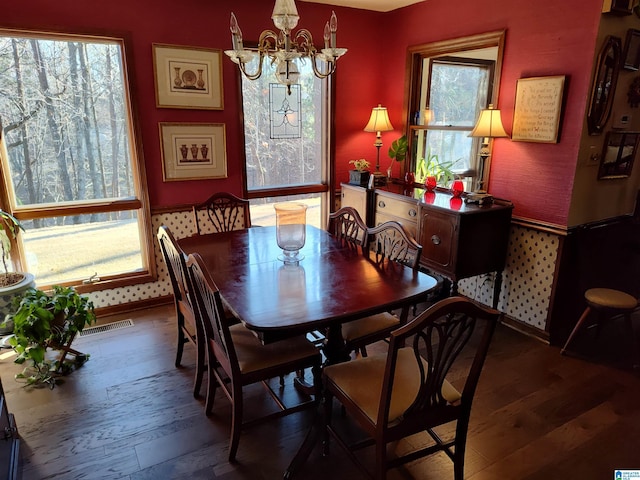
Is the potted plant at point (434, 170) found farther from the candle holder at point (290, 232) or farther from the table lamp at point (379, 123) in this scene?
the candle holder at point (290, 232)

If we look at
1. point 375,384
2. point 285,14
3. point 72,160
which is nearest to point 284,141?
point 72,160

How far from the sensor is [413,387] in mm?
1756

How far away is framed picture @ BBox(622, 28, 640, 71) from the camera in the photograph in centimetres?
277

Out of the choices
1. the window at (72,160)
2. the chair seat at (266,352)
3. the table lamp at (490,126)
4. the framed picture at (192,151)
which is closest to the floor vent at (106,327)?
the window at (72,160)

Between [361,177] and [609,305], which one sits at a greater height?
[361,177]

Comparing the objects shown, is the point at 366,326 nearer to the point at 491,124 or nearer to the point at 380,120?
the point at 491,124

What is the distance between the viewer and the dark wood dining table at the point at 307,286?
1.78 metres

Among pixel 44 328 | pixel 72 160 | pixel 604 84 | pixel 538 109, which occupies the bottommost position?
pixel 44 328

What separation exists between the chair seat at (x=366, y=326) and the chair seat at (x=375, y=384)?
35 cm

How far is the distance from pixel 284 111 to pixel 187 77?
93cm

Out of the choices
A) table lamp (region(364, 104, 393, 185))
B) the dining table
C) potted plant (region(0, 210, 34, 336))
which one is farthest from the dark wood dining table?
table lamp (region(364, 104, 393, 185))

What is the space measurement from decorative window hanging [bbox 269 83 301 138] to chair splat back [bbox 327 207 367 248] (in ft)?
4.51

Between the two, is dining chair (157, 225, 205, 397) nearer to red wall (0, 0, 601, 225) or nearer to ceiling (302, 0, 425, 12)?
red wall (0, 0, 601, 225)

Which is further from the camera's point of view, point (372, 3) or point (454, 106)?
point (372, 3)
